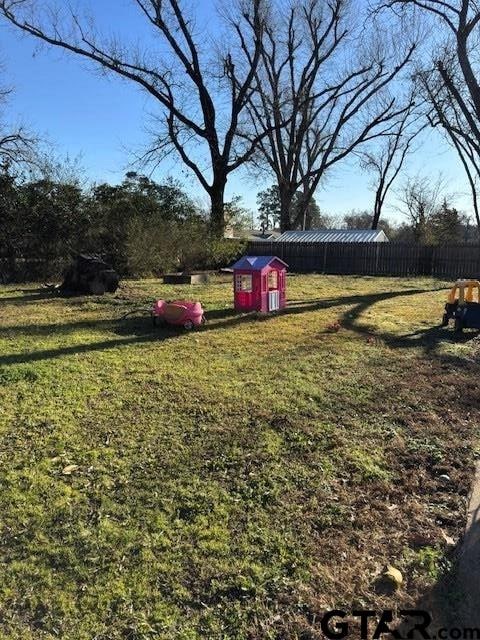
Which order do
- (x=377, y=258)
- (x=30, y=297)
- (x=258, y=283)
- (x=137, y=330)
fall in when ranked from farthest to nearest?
(x=377, y=258) < (x=30, y=297) < (x=258, y=283) < (x=137, y=330)

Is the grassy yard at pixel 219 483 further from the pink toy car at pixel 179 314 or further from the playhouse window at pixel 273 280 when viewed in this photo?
the playhouse window at pixel 273 280

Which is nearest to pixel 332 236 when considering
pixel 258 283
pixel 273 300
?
pixel 273 300

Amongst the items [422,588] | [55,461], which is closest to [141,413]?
[55,461]

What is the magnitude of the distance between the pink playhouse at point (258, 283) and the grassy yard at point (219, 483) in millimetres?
2641

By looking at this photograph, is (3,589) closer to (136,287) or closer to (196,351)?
(196,351)

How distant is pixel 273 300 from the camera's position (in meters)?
9.38

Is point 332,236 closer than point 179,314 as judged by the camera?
No

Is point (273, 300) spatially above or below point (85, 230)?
below

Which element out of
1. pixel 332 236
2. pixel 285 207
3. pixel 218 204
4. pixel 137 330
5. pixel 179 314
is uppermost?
pixel 285 207

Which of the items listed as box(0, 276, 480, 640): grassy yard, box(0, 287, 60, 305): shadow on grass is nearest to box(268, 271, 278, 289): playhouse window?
box(0, 276, 480, 640): grassy yard

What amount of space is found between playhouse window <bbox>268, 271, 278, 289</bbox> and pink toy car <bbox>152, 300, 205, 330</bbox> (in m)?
2.20

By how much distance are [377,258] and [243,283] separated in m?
15.3

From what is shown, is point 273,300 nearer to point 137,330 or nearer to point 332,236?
point 137,330

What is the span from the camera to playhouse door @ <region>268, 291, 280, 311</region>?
30.3 ft
